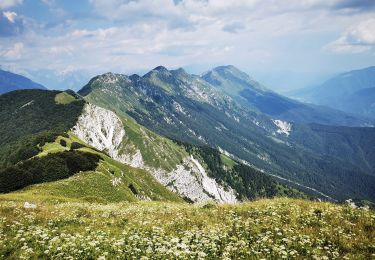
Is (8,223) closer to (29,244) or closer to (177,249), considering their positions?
(29,244)

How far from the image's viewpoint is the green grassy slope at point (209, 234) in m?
14.9

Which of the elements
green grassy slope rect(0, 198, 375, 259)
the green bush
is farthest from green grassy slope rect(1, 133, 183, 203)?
green grassy slope rect(0, 198, 375, 259)

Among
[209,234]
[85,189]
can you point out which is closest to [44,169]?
[85,189]

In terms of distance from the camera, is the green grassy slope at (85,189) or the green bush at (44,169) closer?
the green grassy slope at (85,189)

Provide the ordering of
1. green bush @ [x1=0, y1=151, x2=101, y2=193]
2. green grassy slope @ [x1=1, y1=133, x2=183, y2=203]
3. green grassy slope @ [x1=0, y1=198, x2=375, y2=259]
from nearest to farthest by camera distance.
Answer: green grassy slope @ [x1=0, y1=198, x2=375, y2=259] → green grassy slope @ [x1=1, y1=133, x2=183, y2=203] → green bush @ [x1=0, y1=151, x2=101, y2=193]

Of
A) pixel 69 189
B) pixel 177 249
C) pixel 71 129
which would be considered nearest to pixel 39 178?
pixel 69 189

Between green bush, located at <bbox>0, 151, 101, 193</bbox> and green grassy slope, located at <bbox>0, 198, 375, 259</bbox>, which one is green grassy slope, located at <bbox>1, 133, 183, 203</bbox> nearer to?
green bush, located at <bbox>0, 151, 101, 193</bbox>

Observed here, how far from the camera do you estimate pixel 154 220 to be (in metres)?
21.7

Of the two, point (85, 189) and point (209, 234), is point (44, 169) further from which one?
point (209, 234)

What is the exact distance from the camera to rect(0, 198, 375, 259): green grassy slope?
1495cm

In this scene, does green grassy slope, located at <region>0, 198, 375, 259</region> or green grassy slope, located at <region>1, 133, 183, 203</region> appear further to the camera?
green grassy slope, located at <region>1, 133, 183, 203</region>

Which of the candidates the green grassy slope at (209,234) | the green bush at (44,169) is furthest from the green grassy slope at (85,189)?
the green grassy slope at (209,234)

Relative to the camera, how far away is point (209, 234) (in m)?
17.5

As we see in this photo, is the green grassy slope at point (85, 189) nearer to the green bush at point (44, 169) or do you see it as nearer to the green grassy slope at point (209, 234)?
the green bush at point (44, 169)
